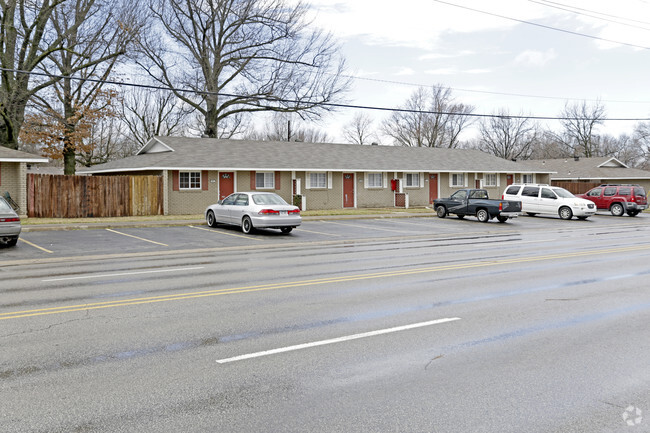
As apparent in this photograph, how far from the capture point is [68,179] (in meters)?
28.1

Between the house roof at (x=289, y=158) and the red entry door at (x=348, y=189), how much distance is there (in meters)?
0.85

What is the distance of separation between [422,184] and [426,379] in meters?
37.9

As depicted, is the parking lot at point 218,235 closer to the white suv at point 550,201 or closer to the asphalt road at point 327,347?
the white suv at point 550,201

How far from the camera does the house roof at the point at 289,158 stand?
33.0 metres

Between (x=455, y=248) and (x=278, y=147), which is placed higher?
(x=278, y=147)

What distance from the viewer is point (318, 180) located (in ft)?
123

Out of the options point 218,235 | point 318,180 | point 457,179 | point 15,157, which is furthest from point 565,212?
point 15,157

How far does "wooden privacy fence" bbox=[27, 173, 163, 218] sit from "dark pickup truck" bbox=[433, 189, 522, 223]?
52.3ft

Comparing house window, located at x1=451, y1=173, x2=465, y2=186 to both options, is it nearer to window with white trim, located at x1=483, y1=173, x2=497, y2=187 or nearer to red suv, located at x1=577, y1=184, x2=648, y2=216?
window with white trim, located at x1=483, y1=173, x2=497, y2=187

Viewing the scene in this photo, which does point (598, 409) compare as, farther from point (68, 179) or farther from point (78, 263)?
point (68, 179)

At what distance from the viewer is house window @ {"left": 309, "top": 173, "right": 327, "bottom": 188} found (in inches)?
1460

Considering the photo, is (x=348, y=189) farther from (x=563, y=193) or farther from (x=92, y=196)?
(x=92, y=196)

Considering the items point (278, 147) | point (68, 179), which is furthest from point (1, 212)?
point (278, 147)

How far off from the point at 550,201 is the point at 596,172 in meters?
26.4
